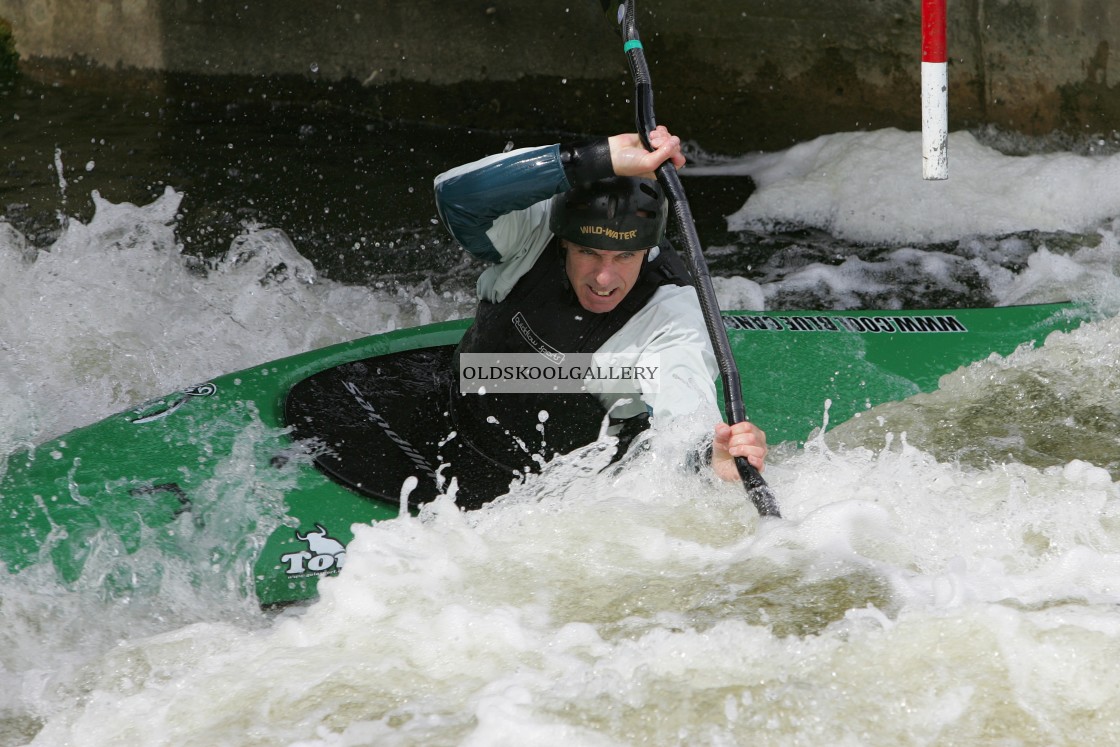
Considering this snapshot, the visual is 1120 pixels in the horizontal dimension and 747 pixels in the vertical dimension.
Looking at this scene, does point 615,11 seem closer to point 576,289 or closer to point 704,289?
point 576,289

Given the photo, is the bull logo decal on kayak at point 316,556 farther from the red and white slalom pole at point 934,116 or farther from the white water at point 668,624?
the red and white slalom pole at point 934,116

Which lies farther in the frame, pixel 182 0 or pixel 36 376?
pixel 182 0

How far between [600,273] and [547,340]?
253 mm

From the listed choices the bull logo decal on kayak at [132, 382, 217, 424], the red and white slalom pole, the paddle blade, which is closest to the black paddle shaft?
the paddle blade

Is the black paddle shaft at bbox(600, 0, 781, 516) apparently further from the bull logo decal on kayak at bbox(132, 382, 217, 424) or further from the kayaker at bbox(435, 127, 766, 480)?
the bull logo decal on kayak at bbox(132, 382, 217, 424)

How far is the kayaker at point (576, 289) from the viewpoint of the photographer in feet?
8.80

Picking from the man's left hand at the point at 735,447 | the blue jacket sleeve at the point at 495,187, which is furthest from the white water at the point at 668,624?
the blue jacket sleeve at the point at 495,187

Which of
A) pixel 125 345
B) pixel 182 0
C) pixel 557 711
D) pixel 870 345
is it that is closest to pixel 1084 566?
pixel 557 711

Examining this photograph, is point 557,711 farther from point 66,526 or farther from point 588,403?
point 66,526

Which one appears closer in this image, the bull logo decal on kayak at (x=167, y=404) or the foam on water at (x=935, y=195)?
the bull logo decal on kayak at (x=167, y=404)

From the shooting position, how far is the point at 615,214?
2668mm

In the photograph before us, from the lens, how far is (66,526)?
2.68 metres

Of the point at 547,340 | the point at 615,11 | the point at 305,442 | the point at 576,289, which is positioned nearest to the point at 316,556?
the point at 305,442

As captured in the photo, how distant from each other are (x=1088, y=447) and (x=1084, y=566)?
1.22 meters
